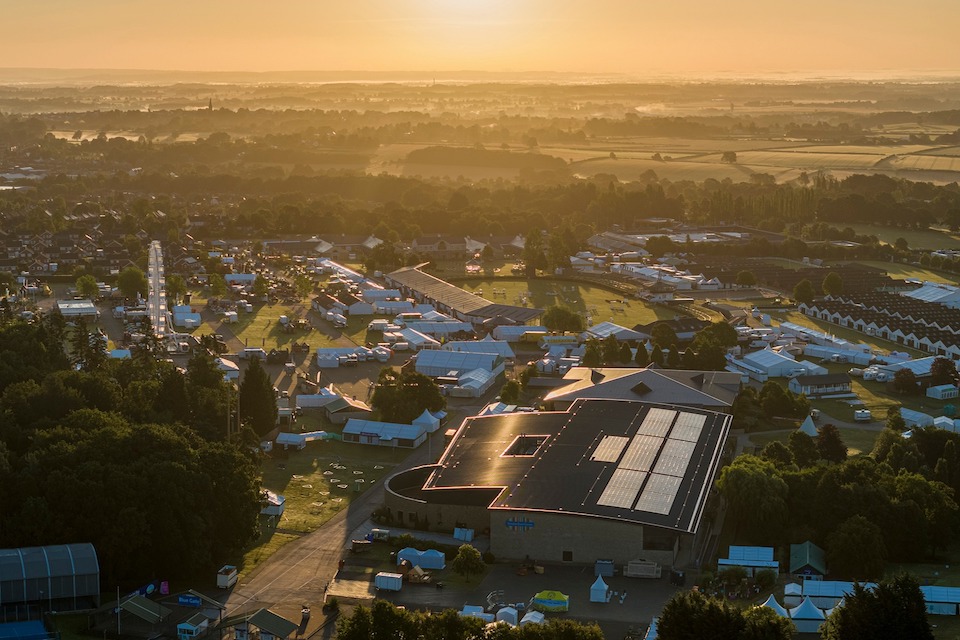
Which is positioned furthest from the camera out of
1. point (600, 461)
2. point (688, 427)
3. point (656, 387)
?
point (656, 387)

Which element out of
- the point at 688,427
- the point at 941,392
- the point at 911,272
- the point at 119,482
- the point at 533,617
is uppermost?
the point at 119,482

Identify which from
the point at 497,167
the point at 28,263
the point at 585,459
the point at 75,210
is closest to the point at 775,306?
the point at 585,459

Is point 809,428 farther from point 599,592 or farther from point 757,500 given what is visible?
point 599,592

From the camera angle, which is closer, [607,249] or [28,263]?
[28,263]

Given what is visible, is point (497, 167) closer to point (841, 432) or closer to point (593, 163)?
point (593, 163)

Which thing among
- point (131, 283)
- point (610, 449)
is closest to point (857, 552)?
point (610, 449)

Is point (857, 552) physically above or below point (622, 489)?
below

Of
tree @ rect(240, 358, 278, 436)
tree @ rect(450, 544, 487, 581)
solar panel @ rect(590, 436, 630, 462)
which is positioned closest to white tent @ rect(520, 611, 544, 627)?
tree @ rect(450, 544, 487, 581)
